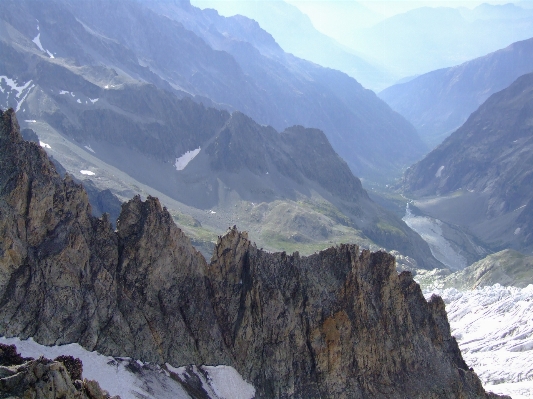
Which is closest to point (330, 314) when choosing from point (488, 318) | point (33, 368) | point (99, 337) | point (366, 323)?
point (366, 323)

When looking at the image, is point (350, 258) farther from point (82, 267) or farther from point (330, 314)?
point (82, 267)

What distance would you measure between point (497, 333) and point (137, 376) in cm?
11926

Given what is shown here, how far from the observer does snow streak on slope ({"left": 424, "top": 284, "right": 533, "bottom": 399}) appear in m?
126

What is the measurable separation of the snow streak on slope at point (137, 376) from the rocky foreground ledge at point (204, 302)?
107 cm

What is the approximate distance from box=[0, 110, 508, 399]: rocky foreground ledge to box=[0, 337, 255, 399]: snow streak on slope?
1.07 metres

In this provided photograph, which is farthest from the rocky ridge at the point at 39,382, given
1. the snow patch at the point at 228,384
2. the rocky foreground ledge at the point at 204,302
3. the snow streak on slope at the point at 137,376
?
the snow patch at the point at 228,384

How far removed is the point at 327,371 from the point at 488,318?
104088 mm

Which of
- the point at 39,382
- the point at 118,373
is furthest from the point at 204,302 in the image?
the point at 39,382

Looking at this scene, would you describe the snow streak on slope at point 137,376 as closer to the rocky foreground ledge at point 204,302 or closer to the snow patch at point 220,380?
the snow patch at point 220,380

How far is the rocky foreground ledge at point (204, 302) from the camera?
2399 inches

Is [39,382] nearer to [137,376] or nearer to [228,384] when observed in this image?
[137,376]

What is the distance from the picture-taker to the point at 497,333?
14750cm

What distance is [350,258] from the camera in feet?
256

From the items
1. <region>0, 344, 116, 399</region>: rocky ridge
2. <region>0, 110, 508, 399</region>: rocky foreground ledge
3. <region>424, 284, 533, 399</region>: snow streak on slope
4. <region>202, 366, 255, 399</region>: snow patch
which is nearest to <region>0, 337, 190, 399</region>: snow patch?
<region>0, 110, 508, 399</region>: rocky foreground ledge
